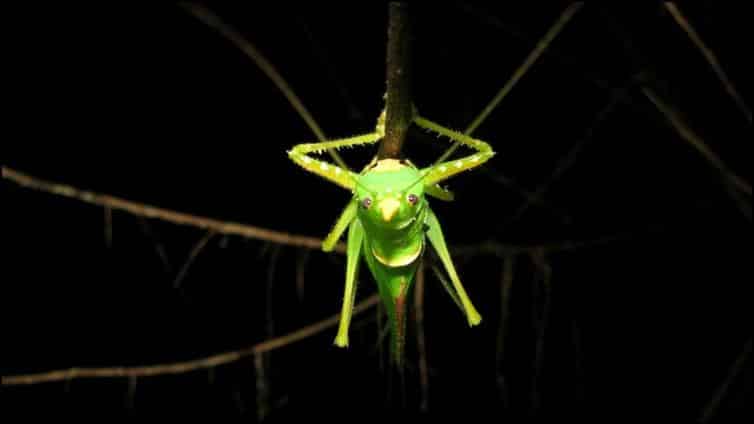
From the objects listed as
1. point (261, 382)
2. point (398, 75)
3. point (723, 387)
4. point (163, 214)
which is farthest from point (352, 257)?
point (723, 387)

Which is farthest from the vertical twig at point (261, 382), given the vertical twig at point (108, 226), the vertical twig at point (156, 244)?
the vertical twig at point (108, 226)

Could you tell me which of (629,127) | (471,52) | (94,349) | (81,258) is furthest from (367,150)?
(94,349)

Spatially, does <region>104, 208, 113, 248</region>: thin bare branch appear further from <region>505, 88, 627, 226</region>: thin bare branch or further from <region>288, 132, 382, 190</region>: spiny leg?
<region>505, 88, 627, 226</region>: thin bare branch

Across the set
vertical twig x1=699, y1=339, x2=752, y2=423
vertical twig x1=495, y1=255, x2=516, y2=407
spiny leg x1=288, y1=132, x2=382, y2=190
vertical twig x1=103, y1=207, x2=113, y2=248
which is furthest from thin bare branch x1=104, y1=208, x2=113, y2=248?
vertical twig x1=699, y1=339, x2=752, y2=423

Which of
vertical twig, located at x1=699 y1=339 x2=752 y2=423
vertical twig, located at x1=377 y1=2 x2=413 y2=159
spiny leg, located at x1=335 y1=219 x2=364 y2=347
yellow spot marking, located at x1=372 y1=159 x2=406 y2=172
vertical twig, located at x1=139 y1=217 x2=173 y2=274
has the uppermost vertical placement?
vertical twig, located at x1=139 y1=217 x2=173 y2=274

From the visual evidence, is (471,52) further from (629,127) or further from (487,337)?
(487,337)

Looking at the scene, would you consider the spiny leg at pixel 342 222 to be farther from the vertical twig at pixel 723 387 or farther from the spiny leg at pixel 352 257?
the vertical twig at pixel 723 387
